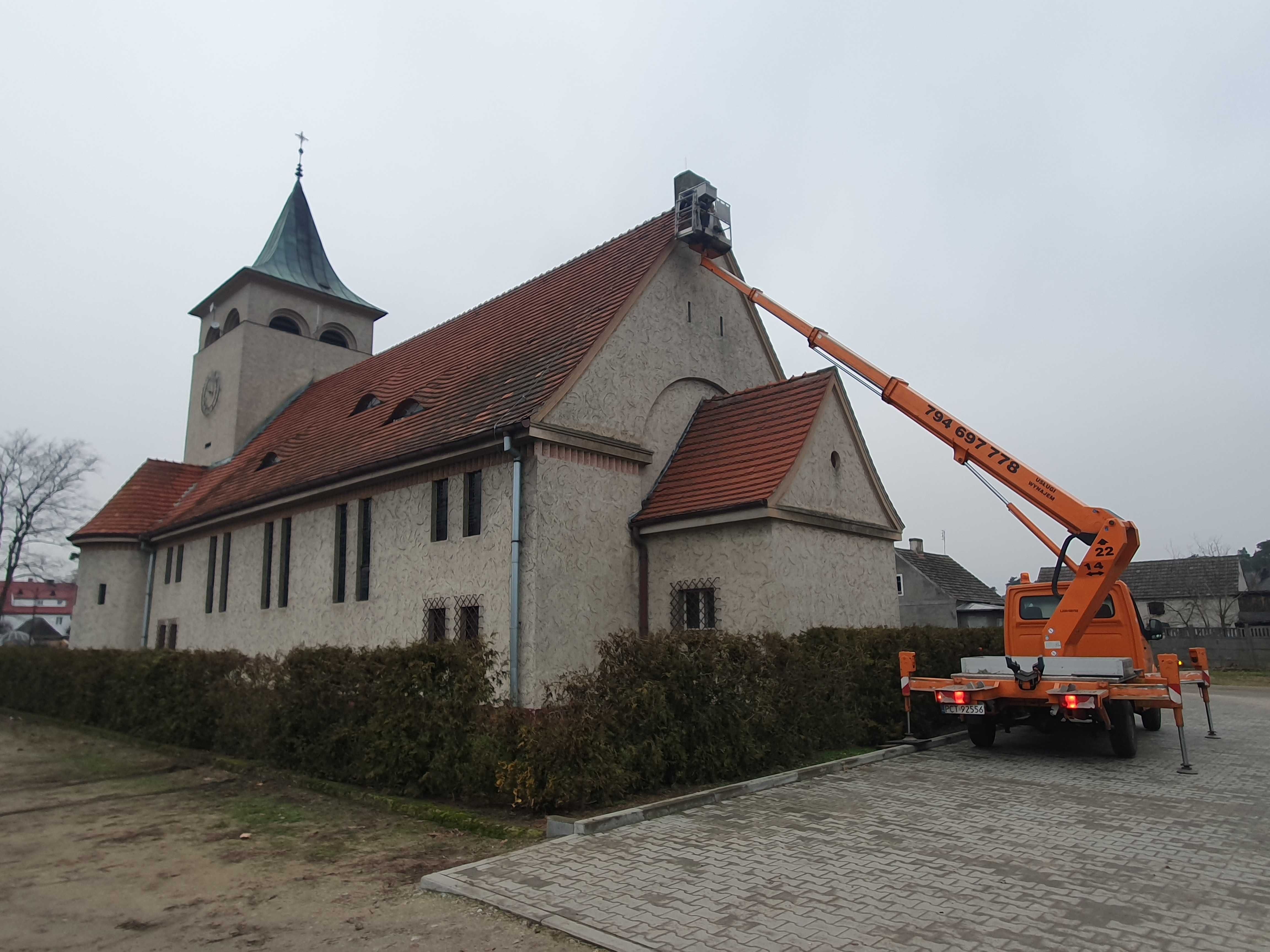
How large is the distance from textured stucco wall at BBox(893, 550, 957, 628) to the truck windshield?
25331 millimetres

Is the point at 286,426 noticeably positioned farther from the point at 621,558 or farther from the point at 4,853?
the point at 4,853

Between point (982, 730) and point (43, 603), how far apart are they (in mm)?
133998

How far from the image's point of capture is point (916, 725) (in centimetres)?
1262

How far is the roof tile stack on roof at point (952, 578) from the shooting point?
39594 millimetres

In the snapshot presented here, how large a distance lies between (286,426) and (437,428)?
1220 centimetres

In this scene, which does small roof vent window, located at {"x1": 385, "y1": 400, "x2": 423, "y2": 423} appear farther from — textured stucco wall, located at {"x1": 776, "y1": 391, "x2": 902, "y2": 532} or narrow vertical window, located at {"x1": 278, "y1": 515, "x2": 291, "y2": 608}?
textured stucco wall, located at {"x1": 776, "y1": 391, "x2": 902, "y2": 532}

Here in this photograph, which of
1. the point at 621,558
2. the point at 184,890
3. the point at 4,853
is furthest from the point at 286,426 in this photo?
the point at 184,890

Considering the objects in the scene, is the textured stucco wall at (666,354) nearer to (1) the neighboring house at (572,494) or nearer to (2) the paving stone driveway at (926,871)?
(1) the neighboring house at (572,494)

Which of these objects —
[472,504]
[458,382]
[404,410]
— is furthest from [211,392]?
[472,504]

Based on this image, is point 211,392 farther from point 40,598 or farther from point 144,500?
point 40,598

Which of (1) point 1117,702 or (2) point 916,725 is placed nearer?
(1) point 1117,702

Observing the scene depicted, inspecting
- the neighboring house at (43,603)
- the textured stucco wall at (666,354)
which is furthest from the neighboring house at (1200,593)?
the neighboring house at (43,603)

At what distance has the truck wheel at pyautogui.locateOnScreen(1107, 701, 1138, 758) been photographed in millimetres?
10852

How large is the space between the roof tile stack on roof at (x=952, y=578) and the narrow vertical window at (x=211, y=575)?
3062 cm
